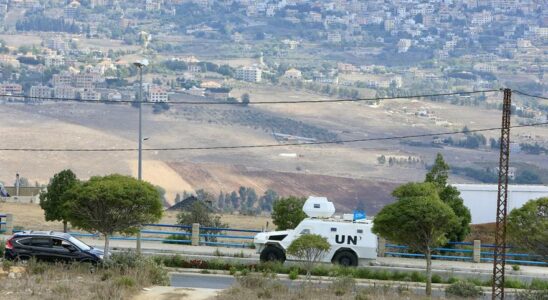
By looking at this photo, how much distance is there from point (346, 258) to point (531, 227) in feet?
33.4

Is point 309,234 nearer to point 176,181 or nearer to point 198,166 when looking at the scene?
point 176,181

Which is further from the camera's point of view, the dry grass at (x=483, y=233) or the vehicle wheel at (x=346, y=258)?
the dry grass at (x=483, y=233)

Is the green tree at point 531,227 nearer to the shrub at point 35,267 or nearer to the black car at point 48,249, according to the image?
the black car at point 48,249

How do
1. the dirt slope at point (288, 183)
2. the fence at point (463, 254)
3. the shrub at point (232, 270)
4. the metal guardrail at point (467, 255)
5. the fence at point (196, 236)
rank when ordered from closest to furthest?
the shrub at point (232, 270) < the metal guardrail at point (467, 255) < the fence at point (463, 254) < the fence at point (196, 236) < the dirt slope at point (288, 183)

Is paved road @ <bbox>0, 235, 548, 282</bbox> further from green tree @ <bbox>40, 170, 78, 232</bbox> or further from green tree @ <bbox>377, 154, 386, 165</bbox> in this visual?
green tree @ <bbox>377, 154, 386, 165</bbox>

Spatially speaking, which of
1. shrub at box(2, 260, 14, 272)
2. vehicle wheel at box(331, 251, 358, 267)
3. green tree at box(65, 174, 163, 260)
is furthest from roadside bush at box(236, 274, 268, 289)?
vehicle wheel at box(331, 251, 358, 267)

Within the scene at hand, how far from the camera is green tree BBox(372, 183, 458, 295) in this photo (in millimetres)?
34688

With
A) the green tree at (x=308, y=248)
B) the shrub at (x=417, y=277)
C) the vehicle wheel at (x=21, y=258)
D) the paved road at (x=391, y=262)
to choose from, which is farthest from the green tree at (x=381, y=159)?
the vehicle wheel at (x=21, y=258)

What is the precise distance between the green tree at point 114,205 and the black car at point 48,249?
0.69 m

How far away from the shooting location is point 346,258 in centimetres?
4125

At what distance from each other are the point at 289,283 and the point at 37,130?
137792mm

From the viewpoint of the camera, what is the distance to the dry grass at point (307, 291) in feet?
102

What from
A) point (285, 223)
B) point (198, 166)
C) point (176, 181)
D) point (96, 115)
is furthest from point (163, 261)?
point (96, 115)

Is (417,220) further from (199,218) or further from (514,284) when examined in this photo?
(199,218)
